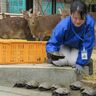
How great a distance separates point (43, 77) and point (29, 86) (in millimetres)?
476

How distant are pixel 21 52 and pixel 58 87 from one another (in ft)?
4.43

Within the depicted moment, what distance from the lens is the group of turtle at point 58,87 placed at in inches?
236

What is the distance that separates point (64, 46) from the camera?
281 inches

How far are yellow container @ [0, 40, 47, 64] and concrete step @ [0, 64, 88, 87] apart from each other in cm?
31

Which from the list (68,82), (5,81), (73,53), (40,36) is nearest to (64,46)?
(73,53)

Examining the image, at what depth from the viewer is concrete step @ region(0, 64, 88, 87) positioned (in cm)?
691

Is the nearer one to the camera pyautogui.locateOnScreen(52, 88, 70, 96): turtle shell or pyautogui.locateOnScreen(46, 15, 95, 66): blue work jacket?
pyautogui.locateOnScreen(52, 88, 70, 96): turtle shell

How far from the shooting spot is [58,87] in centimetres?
636

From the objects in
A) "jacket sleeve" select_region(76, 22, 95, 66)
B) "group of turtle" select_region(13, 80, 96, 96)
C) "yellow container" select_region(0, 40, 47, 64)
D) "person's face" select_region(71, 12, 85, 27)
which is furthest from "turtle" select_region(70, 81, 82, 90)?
"yellow container" select_region(0, 40, 47, 64)

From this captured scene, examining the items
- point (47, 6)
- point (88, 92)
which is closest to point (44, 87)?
point (88, 92)

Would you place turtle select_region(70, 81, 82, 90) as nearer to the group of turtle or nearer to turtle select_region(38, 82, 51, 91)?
the group of turtle

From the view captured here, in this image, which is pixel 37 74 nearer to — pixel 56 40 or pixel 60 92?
pixel 56 40

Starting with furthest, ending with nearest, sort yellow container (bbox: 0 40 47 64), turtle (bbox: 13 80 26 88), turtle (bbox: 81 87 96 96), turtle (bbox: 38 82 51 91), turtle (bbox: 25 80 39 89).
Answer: yellow container (bbox: 0 40 47 64), turtle (bbox: 13 80 26 88), turtle (bbox: 25 80 39 89), turtle (bbox: 38 82 51 91), turtle (bbox: 81 87 96 96)

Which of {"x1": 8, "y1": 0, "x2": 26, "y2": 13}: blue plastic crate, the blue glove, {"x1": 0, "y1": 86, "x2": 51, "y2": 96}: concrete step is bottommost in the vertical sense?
{"x1": 0, "y1": 86, "x2": 51, "y2": 96}: concrete step
